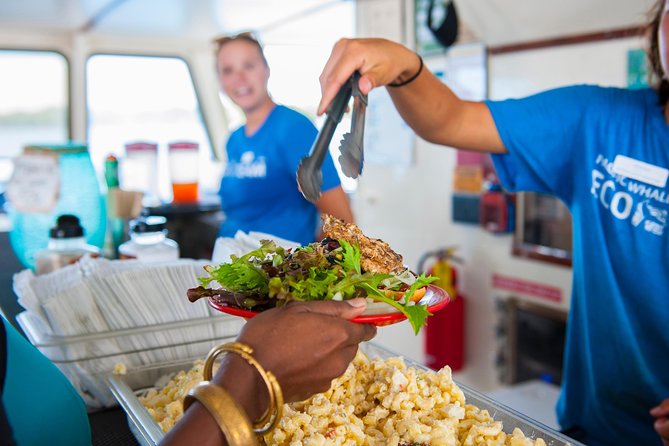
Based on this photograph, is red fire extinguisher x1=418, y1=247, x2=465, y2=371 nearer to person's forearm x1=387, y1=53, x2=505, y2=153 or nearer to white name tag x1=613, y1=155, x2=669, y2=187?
person's forearm x1=387, y1=53, x2=505, y2=153

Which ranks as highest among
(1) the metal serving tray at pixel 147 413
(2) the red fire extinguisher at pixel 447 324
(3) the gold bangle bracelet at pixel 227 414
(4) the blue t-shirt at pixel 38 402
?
(3) the gold bangle bracelet at pixel 227 414

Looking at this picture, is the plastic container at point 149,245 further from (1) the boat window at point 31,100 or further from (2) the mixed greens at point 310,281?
(1) the boat window at point 31,100

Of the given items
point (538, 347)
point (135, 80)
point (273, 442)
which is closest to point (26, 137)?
point (135, 80)

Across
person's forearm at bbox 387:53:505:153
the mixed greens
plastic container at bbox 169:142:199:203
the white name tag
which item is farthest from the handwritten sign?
plastic container at bbox 169:142:199:203

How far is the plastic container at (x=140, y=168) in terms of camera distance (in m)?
3.81

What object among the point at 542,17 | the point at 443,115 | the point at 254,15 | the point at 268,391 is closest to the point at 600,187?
the point at 443,115

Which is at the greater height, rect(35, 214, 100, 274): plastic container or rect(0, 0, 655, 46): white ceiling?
rect(0, 0, 655, 46): white ceiling

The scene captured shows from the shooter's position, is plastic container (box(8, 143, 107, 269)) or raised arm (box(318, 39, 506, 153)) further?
plastic container (box(8, 143, 107, 269))

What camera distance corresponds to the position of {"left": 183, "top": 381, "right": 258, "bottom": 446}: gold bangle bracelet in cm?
65

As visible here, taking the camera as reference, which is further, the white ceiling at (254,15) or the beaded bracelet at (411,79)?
the white ceiling at (254,15)

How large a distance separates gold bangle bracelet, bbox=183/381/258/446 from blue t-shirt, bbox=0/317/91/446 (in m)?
0.28

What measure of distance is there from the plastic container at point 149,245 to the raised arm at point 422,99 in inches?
25.8

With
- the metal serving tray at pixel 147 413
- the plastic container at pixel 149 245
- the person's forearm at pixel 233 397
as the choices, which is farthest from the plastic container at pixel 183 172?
the person's forearm at pixel 233 397

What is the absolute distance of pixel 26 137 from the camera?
4.98m
